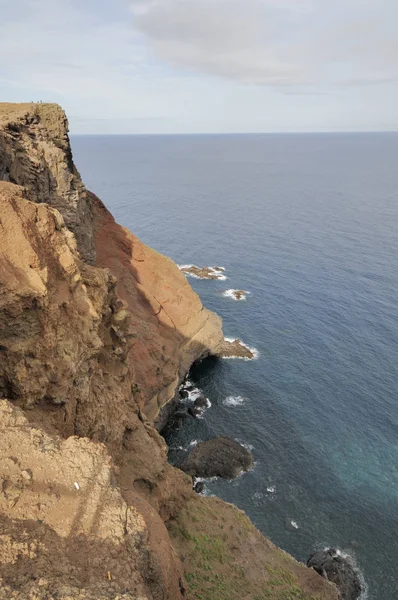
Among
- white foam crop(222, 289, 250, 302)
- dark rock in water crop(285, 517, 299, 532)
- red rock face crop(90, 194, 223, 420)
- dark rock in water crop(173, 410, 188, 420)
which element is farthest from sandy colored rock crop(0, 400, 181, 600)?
white foam crop(222, 289, 250, 302)

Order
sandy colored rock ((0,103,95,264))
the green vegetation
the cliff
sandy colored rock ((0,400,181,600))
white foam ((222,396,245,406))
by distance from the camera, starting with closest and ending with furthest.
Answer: sandy colored rock ((0,400,181,600)), the cliff, the green vegetation, sandy colored rock ((0,103,95,264)), white foam ((222,396,245,406))

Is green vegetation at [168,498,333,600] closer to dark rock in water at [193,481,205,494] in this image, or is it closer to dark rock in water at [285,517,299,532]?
dark rock in water at [285,517,299,532]

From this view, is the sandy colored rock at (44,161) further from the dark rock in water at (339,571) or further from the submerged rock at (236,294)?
the submerged rock at (236,294)

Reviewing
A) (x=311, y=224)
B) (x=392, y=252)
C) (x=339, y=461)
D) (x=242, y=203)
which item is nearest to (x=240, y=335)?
(x=339, y=461)

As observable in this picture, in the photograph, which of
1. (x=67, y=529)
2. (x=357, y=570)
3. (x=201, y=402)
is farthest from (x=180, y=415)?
(x=67, y=529)

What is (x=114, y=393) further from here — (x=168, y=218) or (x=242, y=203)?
(x=242, y=203)
